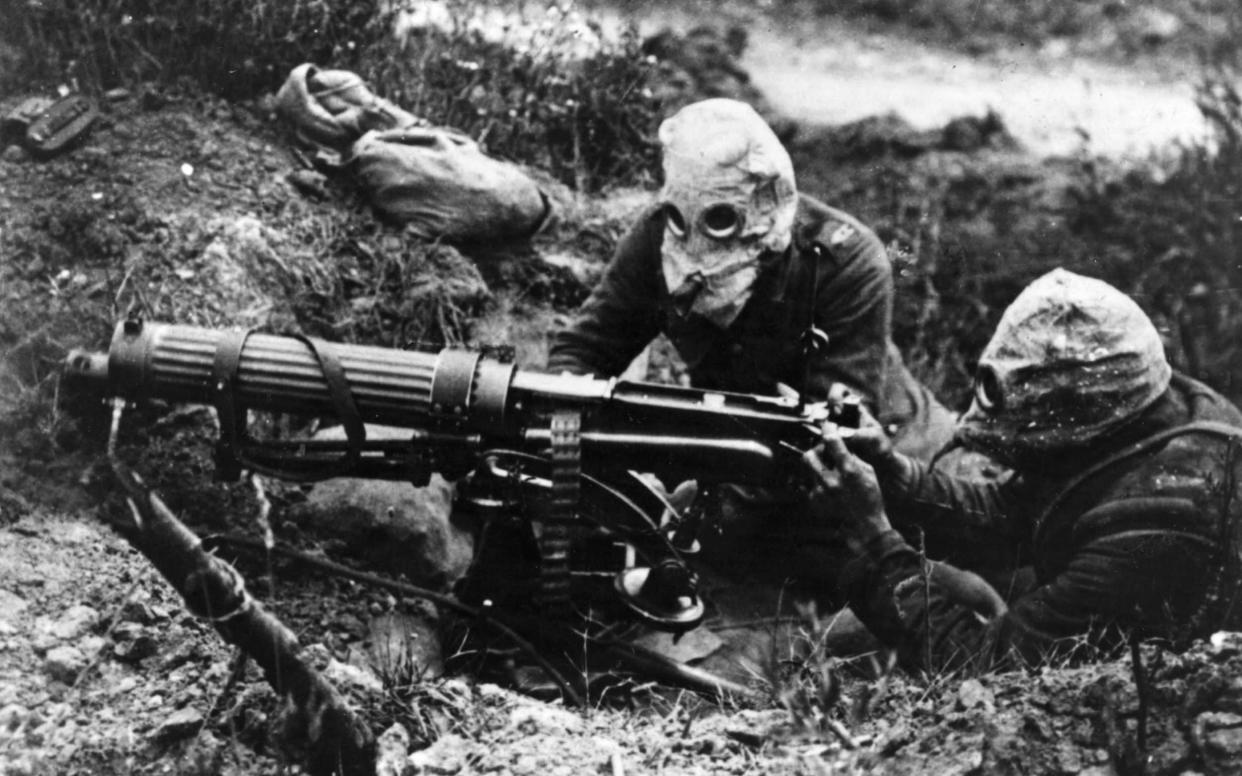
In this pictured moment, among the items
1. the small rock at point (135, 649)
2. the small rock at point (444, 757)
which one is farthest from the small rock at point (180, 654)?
the small rock at point (444, 757)

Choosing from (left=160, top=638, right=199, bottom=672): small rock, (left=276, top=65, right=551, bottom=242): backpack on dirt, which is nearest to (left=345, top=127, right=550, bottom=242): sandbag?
(left=276, top=65, right=551, bottom=242): backpack on dirt

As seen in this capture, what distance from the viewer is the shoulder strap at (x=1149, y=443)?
12.8ft

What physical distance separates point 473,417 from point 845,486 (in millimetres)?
1175

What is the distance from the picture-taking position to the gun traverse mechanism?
12.8 ft

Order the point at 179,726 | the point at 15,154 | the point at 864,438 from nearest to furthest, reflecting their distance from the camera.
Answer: the point at 179,726, the point at 864,438, the point at 15,154

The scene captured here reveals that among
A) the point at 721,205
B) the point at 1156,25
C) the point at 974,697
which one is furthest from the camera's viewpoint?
the point at 1156,25

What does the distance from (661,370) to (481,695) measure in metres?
2.74

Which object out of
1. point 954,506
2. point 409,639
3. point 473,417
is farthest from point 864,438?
point 409,639

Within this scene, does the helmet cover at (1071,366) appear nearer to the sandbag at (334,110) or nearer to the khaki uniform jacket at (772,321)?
the khaki uniform jacket at (772,321)

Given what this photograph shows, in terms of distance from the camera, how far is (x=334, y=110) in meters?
6.12

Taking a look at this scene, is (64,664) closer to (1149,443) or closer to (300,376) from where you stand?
(300,376)

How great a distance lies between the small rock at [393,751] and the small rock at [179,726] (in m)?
0.47

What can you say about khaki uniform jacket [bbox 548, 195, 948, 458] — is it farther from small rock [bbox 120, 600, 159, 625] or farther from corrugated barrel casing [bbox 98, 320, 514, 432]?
small rock [bbox 120, 600, 159, 625]

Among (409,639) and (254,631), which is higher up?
(254,631)
